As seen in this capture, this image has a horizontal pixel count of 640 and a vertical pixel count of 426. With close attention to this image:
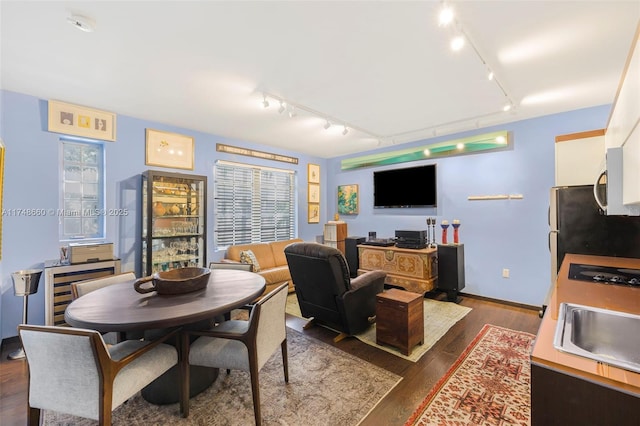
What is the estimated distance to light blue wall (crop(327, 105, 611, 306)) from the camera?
3.64m

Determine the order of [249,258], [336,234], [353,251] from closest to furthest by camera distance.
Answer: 1. [249,258]
2. [353,251]
3. [336,234]

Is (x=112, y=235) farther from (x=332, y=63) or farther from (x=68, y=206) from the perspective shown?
(x=332, y=63)

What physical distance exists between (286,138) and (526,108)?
3442 millimetres

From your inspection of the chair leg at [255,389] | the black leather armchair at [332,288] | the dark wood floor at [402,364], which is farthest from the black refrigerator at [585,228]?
the chair leg at [255,389]

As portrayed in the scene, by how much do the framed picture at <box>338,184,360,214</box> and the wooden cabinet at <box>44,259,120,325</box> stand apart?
169 inches

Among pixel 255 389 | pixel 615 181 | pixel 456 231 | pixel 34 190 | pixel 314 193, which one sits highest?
pixel 314 193

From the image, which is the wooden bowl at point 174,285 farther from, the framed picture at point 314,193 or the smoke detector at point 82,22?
the framed picture at point 314,193

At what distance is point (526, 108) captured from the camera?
11.2 ft

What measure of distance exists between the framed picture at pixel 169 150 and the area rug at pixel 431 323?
2677mm

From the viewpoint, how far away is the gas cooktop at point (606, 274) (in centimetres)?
180

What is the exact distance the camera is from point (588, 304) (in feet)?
4.57

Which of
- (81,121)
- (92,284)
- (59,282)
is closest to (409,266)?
(92,284)

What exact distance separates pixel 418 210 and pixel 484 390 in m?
3.20

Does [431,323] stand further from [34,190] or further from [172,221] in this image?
[34,190]
